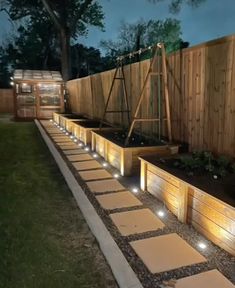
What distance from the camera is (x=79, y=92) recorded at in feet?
38.9

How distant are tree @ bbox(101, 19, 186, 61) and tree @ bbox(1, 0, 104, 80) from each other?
1.98 meters

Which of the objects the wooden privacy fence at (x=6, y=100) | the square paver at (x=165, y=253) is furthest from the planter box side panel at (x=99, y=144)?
the wooden privacy fence at (x=6, y=100)

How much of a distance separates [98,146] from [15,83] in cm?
935

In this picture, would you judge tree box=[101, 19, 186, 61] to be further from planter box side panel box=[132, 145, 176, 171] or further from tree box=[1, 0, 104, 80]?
planter box side panel box=[132, 145, 176, 171]

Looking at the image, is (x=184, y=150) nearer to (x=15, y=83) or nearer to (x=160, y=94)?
(x=160, y=94)

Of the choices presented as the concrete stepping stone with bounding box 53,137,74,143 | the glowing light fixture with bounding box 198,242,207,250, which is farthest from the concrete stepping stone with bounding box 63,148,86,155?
the glowing light fixture with bounding box 198,242,207,250

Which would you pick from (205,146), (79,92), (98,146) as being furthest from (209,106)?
(79,92)

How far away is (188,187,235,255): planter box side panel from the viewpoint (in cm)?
221

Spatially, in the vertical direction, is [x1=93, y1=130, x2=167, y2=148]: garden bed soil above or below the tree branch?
below

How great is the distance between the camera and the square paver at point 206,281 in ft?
6.14

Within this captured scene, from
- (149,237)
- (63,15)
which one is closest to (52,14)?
(63,15)

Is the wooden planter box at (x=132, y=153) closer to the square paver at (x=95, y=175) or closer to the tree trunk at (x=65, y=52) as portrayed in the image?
the square paver at (x=95, y=175)

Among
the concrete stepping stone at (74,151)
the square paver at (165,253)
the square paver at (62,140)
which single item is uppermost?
the square paver at (62,140)

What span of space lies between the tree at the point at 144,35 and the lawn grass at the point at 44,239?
16.2m
